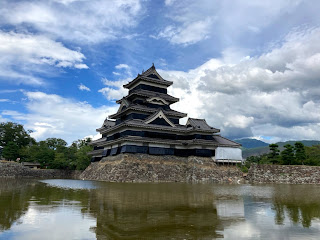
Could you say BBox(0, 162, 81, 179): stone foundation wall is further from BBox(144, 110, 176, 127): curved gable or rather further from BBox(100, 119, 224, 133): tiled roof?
BBox(144, 110, 176, 127): curved gable

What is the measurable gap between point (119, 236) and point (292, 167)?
31.7 meters

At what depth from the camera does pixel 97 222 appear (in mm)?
7406

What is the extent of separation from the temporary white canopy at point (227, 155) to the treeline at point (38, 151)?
28052 mm

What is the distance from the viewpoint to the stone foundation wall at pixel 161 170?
101ft

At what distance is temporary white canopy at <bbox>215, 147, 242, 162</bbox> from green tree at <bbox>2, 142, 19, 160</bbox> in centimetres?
4605

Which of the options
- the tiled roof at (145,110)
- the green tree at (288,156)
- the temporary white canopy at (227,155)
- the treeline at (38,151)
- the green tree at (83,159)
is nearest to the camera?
the tiled roof at (145,110)

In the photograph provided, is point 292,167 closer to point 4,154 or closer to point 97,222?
point 97,222

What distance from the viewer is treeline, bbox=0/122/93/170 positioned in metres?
54.4

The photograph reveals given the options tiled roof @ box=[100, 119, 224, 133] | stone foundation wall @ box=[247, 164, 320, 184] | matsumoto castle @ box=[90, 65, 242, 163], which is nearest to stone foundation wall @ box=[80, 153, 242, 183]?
matsumoto castle @ box=[90, 65, 242, 163]

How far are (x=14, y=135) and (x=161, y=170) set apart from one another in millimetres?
45087

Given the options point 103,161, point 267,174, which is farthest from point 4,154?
point 267,174

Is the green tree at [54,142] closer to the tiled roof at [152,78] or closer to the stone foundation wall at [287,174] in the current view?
the tiled roof at [152,78]

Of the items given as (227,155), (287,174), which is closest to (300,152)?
(287,174)

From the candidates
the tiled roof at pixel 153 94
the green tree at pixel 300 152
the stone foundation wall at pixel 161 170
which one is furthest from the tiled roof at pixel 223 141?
the tiled roof at pixel 153 94
